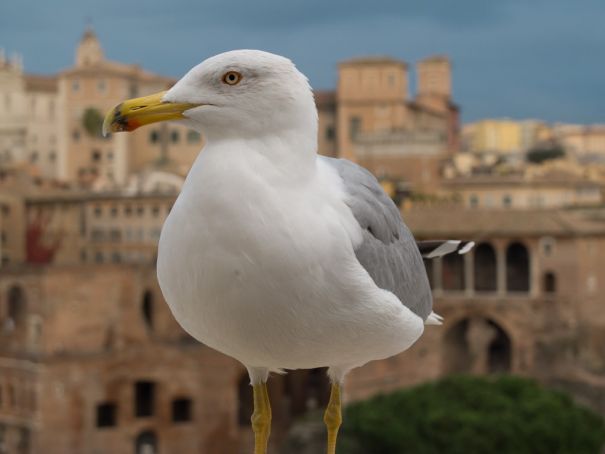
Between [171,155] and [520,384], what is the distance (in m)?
27.2

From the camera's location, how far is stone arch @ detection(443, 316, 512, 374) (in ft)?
120

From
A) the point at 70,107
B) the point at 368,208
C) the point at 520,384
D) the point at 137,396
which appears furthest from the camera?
the point at 70,107

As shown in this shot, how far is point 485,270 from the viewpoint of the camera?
3738 centimetres

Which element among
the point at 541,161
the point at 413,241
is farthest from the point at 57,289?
the point at 541,161

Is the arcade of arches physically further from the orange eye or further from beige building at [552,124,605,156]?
beige building at [552,124,605,156]

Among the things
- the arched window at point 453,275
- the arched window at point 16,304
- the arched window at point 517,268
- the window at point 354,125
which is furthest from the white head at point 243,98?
the window at point 354,125

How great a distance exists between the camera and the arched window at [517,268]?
1454 inches

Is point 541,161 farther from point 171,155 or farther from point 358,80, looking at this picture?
point 171,155

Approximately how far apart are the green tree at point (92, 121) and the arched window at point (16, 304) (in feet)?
57.2

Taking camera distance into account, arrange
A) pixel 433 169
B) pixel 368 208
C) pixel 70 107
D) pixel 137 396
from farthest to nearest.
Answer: pixel 70 107
pixel 433 169
pixel 137 396
pixel 368 208

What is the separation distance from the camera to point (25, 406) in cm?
3219

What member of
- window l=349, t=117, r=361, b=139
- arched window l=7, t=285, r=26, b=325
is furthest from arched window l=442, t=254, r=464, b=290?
window l=349, t=117, r=361, b=139

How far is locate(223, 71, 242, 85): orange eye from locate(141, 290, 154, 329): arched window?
32612 millimetres

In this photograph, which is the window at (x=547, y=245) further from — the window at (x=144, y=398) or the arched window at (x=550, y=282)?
the window at (x=144, y=398)
